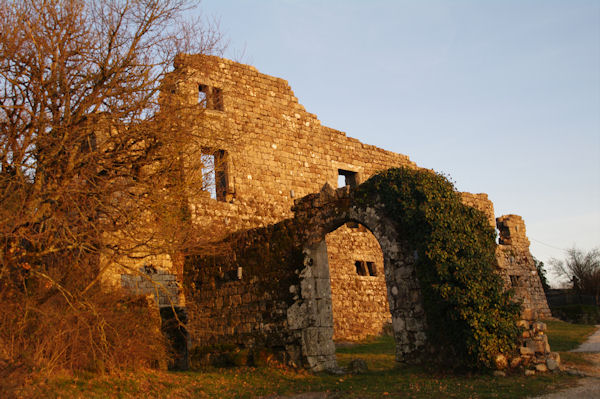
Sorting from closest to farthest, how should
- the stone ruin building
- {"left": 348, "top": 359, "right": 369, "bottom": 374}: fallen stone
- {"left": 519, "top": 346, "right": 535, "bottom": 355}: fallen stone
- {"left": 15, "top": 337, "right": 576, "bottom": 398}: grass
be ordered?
{"left": 15, "top": 337, "right": 576, "bottom": 398}: grass
{"left": 519, "top": 346, "right": 535, "bottom": 355}: fallen stone
{"left": 348, "top": 359, "right": 369, "bottom": 374}: fallen stone
the stone ruin building

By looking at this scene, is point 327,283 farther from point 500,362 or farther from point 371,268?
point 371,268

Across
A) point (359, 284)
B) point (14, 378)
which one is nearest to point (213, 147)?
point (14, 378)

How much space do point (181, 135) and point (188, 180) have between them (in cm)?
94

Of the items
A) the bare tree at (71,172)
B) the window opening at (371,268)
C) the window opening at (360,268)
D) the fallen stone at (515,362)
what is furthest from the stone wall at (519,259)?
the bare tree at (71,172)

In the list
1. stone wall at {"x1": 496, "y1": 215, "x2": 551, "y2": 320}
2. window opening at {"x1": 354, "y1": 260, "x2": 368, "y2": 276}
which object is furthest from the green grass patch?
window opening at {"x1": 354, "y1": 260, "x2": 368, "y2": 276}

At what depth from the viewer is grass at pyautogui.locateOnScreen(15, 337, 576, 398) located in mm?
7770

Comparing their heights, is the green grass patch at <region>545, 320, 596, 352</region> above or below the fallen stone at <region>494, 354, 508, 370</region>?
below

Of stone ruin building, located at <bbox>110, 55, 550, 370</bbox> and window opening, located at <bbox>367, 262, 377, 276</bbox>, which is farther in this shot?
window opening, located at <bbox>367, 262, 377, 276</bbox>

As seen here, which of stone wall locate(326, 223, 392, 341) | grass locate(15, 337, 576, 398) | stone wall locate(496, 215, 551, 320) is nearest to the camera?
grass locate(15, 337, 576, 398)

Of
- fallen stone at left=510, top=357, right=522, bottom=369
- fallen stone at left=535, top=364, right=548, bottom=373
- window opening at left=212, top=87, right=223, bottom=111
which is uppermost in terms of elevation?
window opening at left=212, top=87, right=223, bottom=111

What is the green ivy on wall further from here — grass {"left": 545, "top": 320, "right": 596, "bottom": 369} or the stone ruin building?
grass {"left": 545, "top": 320, "right": 596, "bottom": 369}

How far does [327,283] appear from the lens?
1134cm

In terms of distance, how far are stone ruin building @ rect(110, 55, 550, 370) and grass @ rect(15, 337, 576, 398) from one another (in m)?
0.73

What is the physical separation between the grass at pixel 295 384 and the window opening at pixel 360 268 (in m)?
6.85
